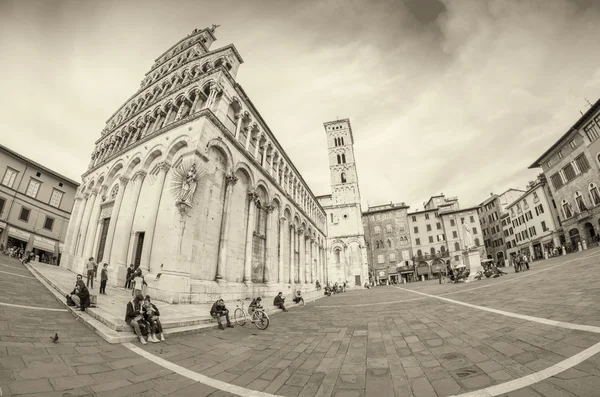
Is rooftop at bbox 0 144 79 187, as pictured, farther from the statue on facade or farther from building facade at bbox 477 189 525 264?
building facade at bbox 477 189 525 264

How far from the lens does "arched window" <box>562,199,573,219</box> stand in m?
29.8

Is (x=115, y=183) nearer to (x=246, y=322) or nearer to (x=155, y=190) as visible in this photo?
(x=155, y=190)

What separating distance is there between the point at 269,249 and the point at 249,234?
3.20 meters

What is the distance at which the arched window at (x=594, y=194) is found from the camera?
1019 inches

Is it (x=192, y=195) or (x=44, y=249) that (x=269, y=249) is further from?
(x=44, y=249)

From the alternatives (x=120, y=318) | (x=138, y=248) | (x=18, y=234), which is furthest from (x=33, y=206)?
(x=120, y=318)

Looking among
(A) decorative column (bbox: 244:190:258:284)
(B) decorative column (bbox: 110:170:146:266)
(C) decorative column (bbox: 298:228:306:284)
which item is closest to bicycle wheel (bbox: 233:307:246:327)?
(A) decorative column (bbox: 244:190:258:284)

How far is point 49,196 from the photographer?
92.3 ft

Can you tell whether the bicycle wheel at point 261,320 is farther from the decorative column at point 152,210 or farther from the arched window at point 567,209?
the arched window at point 567,209

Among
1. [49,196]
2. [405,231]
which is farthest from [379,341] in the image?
[405,231]

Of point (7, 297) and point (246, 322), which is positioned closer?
point (7, 297)

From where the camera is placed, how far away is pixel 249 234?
16266 mm

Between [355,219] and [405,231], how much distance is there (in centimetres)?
1284

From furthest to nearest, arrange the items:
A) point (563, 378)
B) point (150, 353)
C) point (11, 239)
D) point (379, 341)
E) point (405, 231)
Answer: point (405, 231), point (11, 239), point (379, 341), point (150, 353), point (563, 378)
